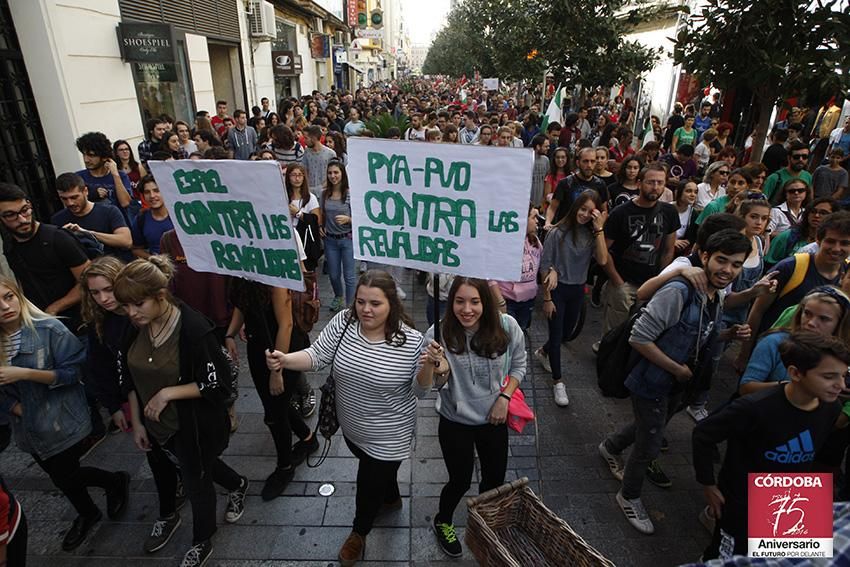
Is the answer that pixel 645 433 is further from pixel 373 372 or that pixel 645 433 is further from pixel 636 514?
pixel 373 372

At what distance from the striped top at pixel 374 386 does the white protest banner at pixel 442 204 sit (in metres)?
0.49

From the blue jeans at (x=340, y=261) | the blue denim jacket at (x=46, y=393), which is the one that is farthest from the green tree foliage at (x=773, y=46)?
the blue denim jacket at (x=46, y=393)

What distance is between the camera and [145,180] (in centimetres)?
446

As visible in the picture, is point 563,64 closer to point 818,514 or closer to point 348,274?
point 348,274

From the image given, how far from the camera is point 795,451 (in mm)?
2320

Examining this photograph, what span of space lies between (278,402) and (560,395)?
2.57 m

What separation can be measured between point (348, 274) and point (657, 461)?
3.93m

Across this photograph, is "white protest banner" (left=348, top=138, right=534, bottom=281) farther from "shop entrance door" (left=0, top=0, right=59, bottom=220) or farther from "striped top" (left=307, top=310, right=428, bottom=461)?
"shop entrance door" (left=0, top=0, right=59, bottom=220)

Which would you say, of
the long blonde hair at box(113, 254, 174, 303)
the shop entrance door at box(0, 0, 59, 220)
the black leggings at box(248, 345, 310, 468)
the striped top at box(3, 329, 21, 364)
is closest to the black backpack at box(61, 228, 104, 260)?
the striped top at box(3, 329, 21, 364)

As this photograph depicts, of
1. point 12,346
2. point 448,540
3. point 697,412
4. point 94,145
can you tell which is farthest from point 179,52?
point 697,412

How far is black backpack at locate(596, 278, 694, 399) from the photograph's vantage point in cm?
320

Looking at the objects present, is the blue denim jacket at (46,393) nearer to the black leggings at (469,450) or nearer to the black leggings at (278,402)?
the black leggings at (278,402)

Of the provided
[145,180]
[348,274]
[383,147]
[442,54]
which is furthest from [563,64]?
[442,54]

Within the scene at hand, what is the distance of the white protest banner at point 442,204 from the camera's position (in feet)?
7.22
